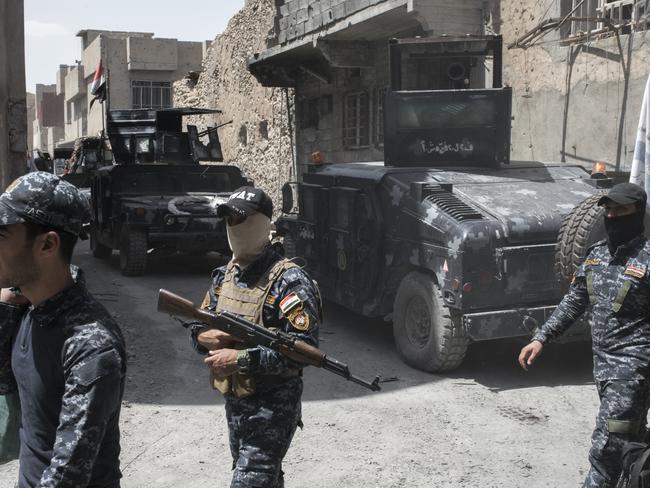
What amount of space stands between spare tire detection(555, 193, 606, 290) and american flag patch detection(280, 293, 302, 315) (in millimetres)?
3398

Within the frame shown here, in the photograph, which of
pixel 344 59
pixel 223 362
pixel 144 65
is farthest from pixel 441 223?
pixel 144 65

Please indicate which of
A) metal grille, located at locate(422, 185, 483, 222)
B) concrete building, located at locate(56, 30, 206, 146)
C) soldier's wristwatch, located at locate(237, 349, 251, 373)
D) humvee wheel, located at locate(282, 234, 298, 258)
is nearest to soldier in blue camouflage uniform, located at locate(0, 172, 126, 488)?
soldier's wristwatch, located at locate(237, 349, 251, 373)

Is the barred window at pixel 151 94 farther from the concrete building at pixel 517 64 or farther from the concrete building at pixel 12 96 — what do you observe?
the concrete building at pixel 12 96

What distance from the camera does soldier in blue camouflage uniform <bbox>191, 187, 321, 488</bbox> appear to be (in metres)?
3.05

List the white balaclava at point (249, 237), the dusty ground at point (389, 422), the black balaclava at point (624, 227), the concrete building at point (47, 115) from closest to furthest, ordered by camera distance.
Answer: the white balaclava at point (249, 237)
the black balaclava at point (624, 227)
the dusty ground at point (389, 422)
the concrete building at point (47, 115)

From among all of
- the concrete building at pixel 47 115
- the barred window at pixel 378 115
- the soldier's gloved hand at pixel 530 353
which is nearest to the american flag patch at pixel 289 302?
the soldier's gloved hand at pixel 530 353

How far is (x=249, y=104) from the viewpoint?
20734 millimetres

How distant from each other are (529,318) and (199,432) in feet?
8.78

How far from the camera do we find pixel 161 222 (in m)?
11.4

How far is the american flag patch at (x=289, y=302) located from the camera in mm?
3131

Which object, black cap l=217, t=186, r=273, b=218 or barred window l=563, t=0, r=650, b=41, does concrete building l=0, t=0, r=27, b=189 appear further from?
black cap l=217, t=186, r=273, b=218

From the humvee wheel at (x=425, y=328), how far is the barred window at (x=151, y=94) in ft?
103

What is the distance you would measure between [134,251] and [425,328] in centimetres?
568

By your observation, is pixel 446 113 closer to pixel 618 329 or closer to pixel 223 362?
pixel 618 329
